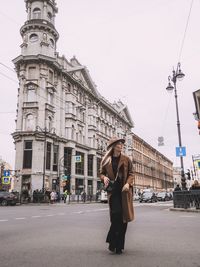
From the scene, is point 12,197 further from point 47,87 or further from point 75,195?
point 47,87

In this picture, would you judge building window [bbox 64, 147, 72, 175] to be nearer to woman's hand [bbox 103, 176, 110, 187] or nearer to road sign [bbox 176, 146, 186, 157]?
road sign [bbox 176, 146, 186, 157]

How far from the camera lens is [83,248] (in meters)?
4.46

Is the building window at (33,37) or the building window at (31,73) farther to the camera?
the building window at (33,37)

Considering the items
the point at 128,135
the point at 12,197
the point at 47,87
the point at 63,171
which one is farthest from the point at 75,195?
the point at 128,135

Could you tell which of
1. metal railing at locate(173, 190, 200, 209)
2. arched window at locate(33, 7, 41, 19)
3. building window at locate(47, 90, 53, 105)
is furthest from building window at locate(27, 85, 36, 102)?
metal railing at locate(173, 190, 200, 209)

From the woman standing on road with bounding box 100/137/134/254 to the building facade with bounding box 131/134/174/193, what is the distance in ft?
215

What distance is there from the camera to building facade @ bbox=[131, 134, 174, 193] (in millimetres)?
74312

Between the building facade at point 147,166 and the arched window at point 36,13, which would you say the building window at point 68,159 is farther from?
the building facade at point 147,166

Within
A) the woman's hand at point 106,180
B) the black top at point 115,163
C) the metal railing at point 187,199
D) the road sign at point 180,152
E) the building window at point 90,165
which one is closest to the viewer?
the woman's hand at point 106,180

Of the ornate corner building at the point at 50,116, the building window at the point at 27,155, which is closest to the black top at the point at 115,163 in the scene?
the ornate corner building at the point at 50,116

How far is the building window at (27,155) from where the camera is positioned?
3606cm

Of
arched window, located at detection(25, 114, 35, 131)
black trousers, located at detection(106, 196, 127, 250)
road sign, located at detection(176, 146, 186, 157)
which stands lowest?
black trousers, located at detection(106, 196, 127, 250)

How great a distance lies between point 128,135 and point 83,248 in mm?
66342

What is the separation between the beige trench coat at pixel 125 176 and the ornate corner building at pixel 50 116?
2990 centimetres
